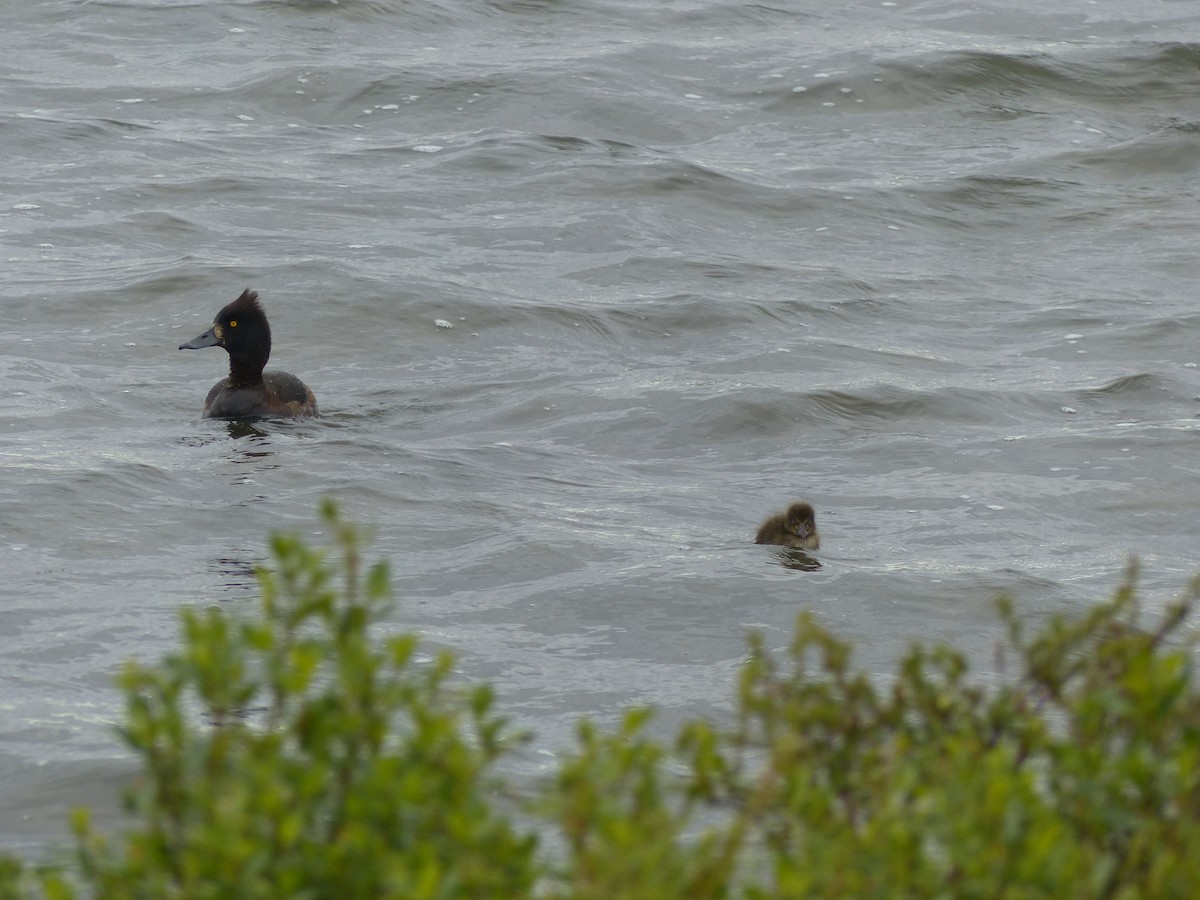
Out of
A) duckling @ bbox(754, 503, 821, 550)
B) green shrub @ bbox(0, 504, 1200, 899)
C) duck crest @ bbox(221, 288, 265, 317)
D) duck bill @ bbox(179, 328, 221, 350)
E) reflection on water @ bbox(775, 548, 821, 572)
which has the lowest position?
reflection on water @ bbox(775, 548, 821, 572)

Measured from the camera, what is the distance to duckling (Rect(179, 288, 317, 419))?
1276cm

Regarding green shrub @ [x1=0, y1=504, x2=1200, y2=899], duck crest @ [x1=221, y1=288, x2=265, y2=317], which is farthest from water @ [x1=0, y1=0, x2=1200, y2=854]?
green shrub @ [x1=0, y1=504, x2=1200, y2=899]

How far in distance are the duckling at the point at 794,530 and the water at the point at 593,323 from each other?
0.71 ft

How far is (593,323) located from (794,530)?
18.6 feet

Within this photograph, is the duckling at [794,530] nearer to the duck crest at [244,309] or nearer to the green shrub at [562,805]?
the duck crest at [244,309]

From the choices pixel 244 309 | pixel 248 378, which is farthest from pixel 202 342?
pixel 248 378

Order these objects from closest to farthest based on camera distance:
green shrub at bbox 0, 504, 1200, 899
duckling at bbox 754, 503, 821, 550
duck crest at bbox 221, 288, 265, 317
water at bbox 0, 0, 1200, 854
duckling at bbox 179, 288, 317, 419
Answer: green shrub at bbox 0, 504, 1200, 899 < water at bbox 0, 0, 1200, 854 < duckling at bbox 754, 503, 821, 550 < duckling at bbox 179, 288, 317, 419 < duck crest at bbox 221, 288, 265, 317

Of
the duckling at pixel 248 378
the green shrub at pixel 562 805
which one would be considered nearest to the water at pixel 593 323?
the duckling at pixel 248 378

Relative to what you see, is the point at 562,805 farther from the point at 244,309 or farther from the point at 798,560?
the point at 244,309

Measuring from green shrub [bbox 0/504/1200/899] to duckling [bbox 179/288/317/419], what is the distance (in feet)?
31.0

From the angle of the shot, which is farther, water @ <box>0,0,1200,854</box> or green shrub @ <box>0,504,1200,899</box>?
water @ <box>0,0,1200,854</box>

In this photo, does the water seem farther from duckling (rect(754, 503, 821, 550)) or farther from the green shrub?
the green shrub

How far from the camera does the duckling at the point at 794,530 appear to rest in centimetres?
995

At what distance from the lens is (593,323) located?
15.4m
